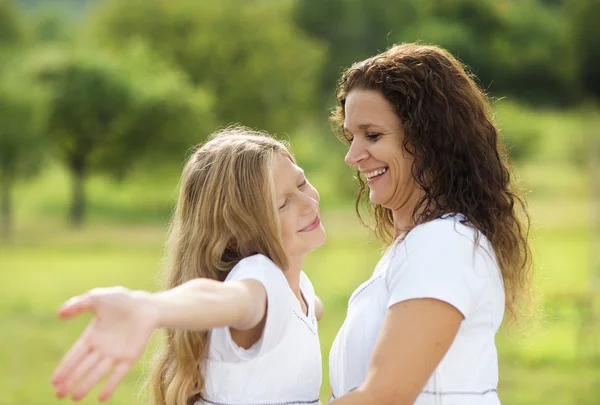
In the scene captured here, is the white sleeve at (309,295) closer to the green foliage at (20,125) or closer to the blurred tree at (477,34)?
the blurred tree at (477,34)

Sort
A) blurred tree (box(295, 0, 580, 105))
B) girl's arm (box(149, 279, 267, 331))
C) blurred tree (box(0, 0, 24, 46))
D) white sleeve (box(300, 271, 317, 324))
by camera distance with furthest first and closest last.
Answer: blurred tree (box(0, 0, 24, 46)) < blurred tree (box(295, 0, 580, 105)) < white sleeve (box(300, 271, 317, 324)) < girl's arm (box(149, 279, 267, 331))

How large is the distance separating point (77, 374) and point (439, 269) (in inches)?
23.0

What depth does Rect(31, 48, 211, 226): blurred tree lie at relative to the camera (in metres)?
18.1

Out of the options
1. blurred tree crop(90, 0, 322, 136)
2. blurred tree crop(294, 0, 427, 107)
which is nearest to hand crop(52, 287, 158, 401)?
blurred tree crop(90, 0, 322, 136)

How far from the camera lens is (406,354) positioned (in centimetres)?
139

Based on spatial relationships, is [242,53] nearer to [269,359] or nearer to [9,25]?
[9,25]

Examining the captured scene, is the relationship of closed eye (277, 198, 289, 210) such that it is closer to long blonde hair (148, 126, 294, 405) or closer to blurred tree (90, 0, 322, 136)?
long blonde hair (148, 126, 294, 405)

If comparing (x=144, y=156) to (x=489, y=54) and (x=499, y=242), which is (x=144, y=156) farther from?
(x=499, y=242)

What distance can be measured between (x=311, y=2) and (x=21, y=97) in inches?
244

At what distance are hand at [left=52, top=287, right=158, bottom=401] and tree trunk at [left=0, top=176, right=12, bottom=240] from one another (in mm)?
16883

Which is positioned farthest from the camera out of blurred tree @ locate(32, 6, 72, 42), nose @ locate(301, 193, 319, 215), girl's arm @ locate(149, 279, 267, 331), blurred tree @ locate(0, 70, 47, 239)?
blurred tree @ locate(32, 6, 72, 42)

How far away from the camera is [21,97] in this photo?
723 inches

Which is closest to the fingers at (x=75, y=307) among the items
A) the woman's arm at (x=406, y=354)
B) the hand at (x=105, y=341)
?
the hand at (x=105, y=341)

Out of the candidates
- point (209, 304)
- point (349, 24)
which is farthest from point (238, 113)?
point (209, 304)
